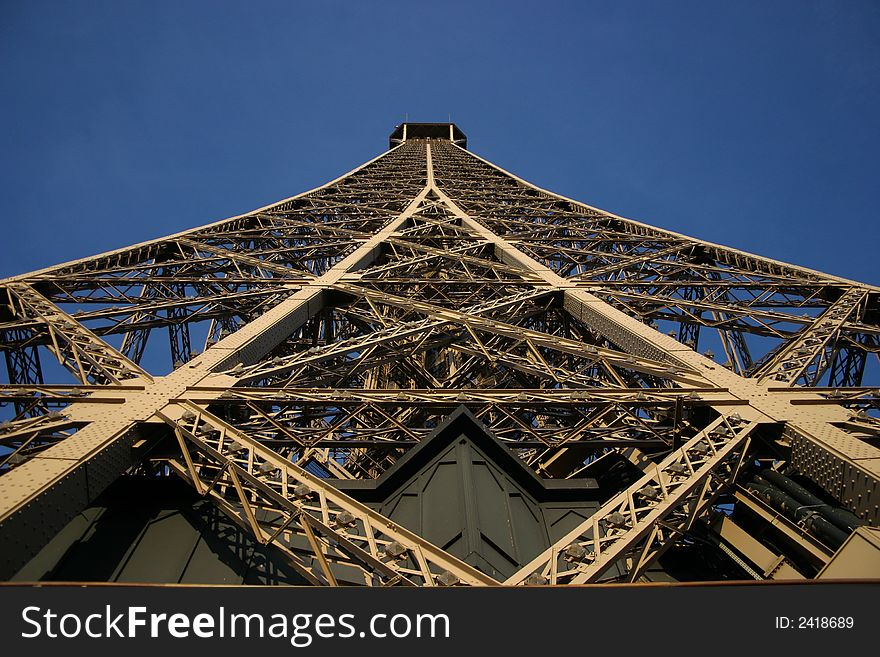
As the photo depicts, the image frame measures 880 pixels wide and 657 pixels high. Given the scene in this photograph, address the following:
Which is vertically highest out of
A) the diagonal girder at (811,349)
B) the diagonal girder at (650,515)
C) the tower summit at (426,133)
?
the tower summit at (426,133)

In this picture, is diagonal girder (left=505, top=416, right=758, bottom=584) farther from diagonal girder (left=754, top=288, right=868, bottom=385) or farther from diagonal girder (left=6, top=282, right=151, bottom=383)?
diagonal girder (left=6, top=282, right=151, bottom=383)

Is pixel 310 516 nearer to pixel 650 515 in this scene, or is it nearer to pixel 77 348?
pixel 650 515

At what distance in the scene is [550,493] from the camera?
22.0 feet

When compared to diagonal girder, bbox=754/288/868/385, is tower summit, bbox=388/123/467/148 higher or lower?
higher

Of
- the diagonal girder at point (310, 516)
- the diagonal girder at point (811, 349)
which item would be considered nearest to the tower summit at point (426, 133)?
the diagonal girder at point (811, 349)

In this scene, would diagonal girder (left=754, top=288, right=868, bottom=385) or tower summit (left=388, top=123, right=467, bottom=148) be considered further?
tower summit (left=388, top=123, right=467, bottom=148)

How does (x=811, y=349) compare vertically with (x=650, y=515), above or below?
above

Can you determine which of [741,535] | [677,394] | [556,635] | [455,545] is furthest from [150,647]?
[677,394]

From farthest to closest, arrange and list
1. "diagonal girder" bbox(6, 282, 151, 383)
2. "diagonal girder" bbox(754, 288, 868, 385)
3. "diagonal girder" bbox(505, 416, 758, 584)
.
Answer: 1. "diagonal girder" bbox(754, 288, 868, 385)
2. "diagonal girder" bbox(6, 282, 151, 383)
3. "diagonal girder" bbox(505, 416, 758, 584)

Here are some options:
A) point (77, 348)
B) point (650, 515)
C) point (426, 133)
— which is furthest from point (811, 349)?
point (426, 133)

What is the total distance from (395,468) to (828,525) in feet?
12.7

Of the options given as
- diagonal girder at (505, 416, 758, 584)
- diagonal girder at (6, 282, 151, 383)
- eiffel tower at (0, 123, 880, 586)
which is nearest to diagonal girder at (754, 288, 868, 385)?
eiffel tower at (0, 123, 880, 586)

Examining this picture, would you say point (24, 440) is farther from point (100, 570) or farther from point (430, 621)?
point (430, 621)

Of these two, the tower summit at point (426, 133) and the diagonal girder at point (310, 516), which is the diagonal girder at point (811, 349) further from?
the tower summit at point (426, 133)
